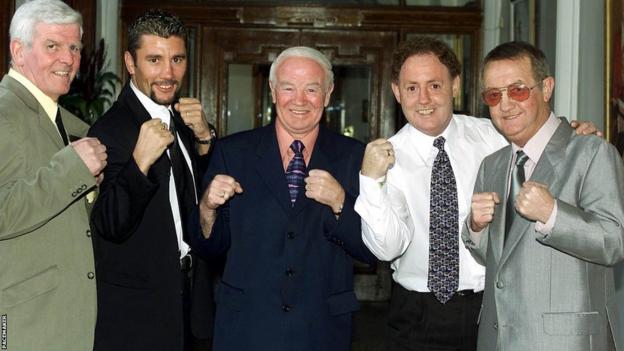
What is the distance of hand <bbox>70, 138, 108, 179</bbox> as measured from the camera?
257cm

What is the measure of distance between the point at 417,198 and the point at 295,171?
0.45 metres

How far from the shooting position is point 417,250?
2.98 metres

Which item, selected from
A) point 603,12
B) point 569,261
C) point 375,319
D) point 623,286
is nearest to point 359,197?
point 569,261

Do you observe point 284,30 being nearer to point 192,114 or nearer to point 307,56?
point 192,114

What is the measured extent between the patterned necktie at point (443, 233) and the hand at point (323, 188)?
46cm

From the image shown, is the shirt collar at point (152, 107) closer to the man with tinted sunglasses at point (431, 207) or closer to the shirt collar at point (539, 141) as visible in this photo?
the man with tinted sunglasses at point (431, 207)

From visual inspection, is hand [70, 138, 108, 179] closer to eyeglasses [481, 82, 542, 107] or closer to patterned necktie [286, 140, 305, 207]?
patterned necktie [286, 140, 305, 207]

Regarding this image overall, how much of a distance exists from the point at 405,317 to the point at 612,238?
856 millimetres

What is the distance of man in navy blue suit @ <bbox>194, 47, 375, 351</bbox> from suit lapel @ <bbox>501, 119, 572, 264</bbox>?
49cm

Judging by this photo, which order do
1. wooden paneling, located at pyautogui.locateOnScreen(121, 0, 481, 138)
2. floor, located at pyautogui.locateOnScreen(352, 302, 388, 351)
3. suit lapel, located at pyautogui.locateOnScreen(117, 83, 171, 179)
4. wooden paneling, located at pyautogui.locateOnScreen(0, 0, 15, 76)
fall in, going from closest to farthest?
suit lapel, located at pyautogui.locateOnScreen(117, 83, 171, 179) → wooden paneling, located at pyautogui.locateOnScreen(0, 0, 15, 76) → floor, located at pyautogui.locateOnScreen(352, 302, 388, 351) → wooden paneling, located at pyautogui.locateOnScreen(121, 0, 481, 138)

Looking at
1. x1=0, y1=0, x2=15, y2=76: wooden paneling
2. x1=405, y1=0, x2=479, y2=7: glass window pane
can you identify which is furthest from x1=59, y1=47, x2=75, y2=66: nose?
x1=405, y1=0, x2=479, y2=7: glass window pane

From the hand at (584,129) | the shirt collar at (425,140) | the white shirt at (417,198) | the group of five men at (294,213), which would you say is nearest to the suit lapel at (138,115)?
the group of five men at (294,213)

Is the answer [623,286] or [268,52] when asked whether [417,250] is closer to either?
[623,286]

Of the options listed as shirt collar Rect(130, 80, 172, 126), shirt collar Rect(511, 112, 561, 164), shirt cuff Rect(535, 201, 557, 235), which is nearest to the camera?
shirt cuff Rect(535, 201, 557, 235)
